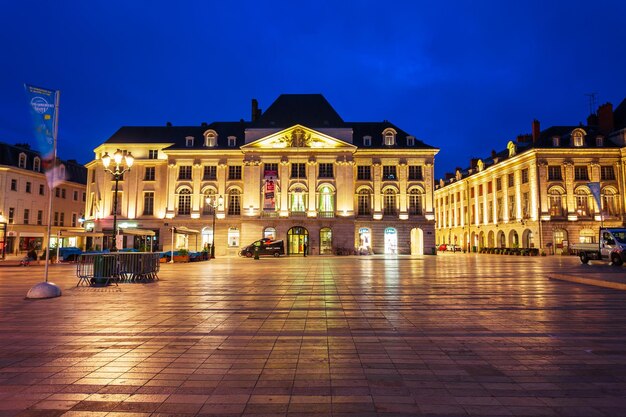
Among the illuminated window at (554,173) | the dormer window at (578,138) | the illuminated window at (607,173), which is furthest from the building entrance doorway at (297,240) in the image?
the illuminated window at (607,173)

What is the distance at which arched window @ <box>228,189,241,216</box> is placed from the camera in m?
53.8

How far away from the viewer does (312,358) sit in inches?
232

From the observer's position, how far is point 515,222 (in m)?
57.1

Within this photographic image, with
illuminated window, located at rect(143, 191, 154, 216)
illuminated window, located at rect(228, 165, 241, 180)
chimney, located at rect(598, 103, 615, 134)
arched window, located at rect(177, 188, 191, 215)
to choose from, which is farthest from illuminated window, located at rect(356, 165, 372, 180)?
chimney, located at rect(598, 103, 615, 134)

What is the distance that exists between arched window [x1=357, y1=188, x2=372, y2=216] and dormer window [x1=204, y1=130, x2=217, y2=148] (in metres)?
19.6

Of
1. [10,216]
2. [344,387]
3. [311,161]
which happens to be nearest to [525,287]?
[344,387]

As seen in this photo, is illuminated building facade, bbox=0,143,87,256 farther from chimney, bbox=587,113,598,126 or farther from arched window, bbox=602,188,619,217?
chimney, bbox=587,113,598,126

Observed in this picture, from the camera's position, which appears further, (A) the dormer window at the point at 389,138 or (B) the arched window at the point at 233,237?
(A) the dormer window at the point at 389,138

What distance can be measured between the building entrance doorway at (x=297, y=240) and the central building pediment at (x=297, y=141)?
10171 millimetres

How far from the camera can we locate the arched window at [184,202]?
54.0 metres

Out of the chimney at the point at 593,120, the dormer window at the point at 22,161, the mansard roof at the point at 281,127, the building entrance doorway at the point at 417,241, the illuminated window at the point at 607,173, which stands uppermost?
the chimney at the point at 593,120

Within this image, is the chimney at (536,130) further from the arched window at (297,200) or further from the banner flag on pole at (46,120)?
the banner flag on pole at (46,120)

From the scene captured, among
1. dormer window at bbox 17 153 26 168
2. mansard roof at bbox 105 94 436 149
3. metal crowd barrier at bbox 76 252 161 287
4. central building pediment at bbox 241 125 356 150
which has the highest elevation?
mansard roof at bbox 105 94 436 149

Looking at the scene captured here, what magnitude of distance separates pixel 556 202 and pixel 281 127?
35314mm
